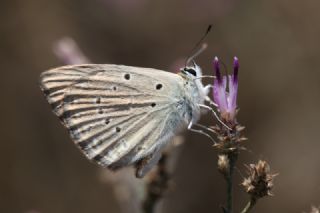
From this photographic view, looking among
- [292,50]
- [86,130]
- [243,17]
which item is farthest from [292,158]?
[86,130]

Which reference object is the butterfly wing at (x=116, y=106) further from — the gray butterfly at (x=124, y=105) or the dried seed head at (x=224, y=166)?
the dried seed head at (x=224, y=166)

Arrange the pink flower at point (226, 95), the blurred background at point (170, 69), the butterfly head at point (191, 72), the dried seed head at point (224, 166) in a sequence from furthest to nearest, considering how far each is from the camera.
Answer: the blurred background at point (170, 69) < the butterfly head at point (191, 72) < the pink flower at point (226, 95) < the dried seed head at point (224, 166)

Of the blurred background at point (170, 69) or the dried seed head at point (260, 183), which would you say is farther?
the blurred background at point (170, 69)

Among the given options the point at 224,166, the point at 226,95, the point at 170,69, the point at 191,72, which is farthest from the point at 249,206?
the point at 170,69

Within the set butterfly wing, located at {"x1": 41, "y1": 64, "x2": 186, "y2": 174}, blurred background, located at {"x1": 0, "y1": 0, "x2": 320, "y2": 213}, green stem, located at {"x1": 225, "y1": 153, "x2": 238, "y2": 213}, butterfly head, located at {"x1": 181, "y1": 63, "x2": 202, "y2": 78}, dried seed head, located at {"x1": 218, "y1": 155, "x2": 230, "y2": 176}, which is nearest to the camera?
green stem, located at {"x1": 225, "y1": 153, "x2": 238, "y2": 213}

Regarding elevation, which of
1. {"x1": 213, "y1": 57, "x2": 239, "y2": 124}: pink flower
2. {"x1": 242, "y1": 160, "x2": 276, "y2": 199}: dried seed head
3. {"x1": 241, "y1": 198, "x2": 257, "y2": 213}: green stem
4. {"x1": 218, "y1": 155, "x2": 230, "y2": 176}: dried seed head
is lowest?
{"x1": 241, "y1": 198, "x2": 257, "y2": 213}: green stem

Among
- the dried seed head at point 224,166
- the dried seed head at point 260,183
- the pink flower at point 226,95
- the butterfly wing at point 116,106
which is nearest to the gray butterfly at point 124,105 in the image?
the butterfly wing at point 116,106

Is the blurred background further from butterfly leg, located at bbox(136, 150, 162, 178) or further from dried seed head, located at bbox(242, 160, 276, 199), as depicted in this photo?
dried seed head, located at bbox(242, 160, 276, 199)

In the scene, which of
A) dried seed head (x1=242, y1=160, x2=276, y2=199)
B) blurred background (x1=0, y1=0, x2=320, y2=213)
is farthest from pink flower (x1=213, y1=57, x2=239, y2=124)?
blurred background (x1=0, y1=0, x2=320, y2=213)
